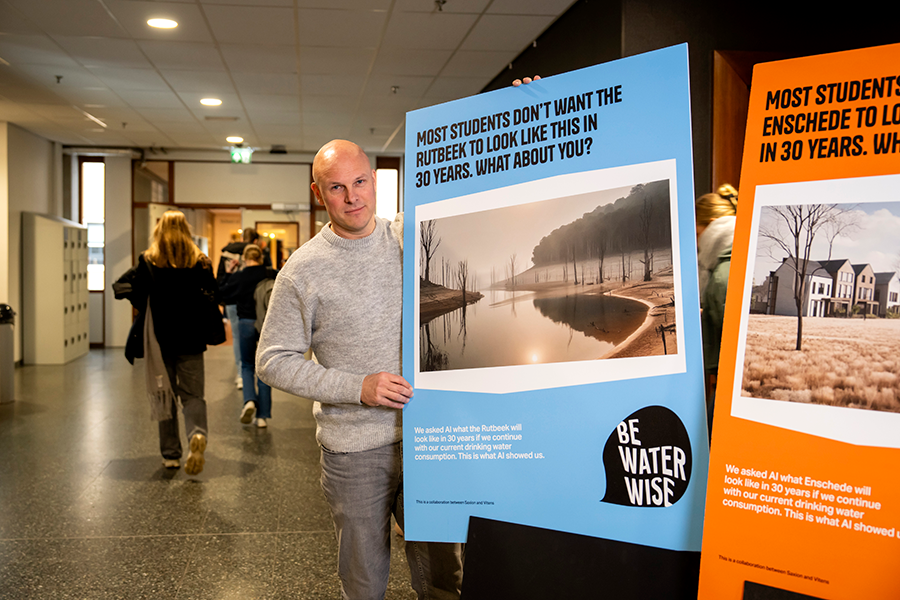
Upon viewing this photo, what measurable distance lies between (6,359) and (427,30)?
5064 mm

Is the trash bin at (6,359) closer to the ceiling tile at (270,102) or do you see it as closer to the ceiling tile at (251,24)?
the ceiling tile at (270,102)

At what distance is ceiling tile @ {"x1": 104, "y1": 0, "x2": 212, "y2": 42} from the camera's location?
460 centimetres

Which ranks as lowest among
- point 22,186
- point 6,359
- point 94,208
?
point 6,359

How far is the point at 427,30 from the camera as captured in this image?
17.0ft

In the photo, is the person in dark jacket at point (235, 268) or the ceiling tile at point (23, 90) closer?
the person in dark jacket at point (235, 268)

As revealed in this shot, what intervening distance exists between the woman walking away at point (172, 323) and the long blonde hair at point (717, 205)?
2995 millimetres

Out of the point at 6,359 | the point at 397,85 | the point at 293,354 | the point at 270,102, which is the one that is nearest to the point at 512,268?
the point at 293,354

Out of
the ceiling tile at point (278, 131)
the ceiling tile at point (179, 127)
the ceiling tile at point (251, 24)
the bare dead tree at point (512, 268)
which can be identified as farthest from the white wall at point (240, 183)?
the bare dead tree at point (512, 268)

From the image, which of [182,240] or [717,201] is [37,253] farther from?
[717,201]

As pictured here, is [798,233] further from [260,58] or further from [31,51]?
[31,51]

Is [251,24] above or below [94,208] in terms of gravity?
above

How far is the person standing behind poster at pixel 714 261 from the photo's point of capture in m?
2.71

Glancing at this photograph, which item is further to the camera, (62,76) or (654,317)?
(62,76)

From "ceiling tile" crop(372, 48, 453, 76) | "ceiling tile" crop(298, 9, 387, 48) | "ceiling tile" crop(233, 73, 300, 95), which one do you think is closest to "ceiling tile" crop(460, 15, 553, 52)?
"ceiling tile" crop(372, 48, 453, 76)
